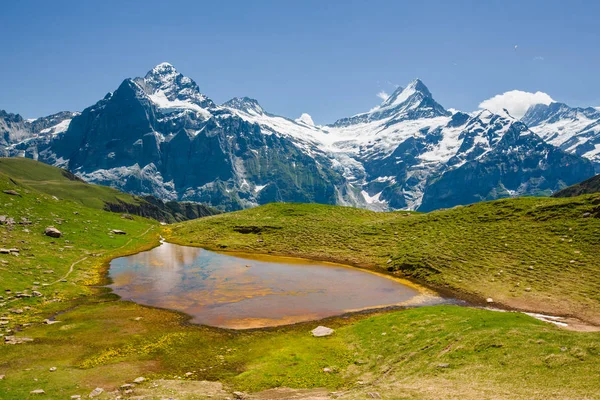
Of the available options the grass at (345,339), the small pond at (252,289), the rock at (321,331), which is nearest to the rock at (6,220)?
the grass at (345,339)

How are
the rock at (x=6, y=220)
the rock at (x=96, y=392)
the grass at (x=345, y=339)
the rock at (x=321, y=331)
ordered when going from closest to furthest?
1. the rock at (x=96, y=392)
2. the grass at (x=345, y=339)
3. the rock at (x=321, y=331)
4. the rock at (x=6, y=220)

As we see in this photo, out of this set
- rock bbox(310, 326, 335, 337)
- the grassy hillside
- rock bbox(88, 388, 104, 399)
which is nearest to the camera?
rock bbox(88, 388, 104, 399)

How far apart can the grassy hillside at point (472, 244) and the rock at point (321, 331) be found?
66.9 feet

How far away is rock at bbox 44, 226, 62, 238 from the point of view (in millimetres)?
60531

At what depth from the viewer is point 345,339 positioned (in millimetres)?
31109

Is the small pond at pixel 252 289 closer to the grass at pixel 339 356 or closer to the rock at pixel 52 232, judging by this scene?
the grass at pixel 339 356

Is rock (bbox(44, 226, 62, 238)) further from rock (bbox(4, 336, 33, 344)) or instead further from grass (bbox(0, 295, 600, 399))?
rock (bbox(4, 336, 33, 344))

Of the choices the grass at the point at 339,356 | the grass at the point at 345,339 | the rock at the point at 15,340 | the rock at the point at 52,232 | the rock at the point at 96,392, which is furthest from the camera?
the rock at the point at 52,232

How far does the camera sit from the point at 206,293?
44719mm

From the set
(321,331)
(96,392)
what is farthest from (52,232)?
(321,331)

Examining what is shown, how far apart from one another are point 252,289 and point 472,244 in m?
33.2

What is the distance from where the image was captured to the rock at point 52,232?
6053 centimetres

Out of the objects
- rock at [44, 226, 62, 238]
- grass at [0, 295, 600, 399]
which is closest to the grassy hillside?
grass at [0, 295, 600, 399]

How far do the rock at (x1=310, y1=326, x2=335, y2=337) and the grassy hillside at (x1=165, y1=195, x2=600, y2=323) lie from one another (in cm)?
2040
